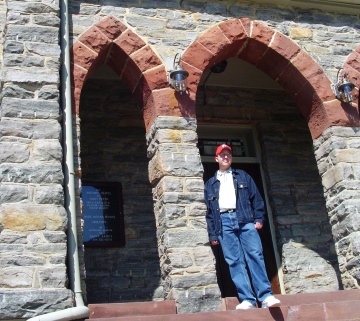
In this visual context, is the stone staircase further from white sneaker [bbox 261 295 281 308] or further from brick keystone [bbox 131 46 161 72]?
brick keystone [bbox 131 46 161 72]

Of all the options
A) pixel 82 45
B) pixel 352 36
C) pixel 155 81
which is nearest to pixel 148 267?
pixel 155 81

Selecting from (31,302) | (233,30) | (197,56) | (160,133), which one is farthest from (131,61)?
(31,302)

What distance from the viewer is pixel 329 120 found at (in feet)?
22.8

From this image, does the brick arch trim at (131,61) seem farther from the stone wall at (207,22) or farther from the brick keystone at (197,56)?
the brick keystone at (197,56)

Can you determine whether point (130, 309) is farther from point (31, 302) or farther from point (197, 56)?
point (197, 56)

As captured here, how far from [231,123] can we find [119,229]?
2.33 m

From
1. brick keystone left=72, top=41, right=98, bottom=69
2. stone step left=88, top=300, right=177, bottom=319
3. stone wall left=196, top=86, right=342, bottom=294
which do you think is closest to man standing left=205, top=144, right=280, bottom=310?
stone step left=88, top=300, right=177, bottom=319

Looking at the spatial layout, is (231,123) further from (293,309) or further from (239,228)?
(293,309)

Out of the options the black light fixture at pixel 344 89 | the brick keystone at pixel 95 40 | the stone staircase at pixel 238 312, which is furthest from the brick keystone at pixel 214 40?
the stone staircase at pixel 238 312

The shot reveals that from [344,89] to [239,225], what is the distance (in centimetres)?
240

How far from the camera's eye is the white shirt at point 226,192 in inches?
224

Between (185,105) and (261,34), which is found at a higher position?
(261,34)

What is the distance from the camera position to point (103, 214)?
7.54 m

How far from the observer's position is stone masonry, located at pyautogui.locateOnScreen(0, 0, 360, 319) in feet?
16.9
